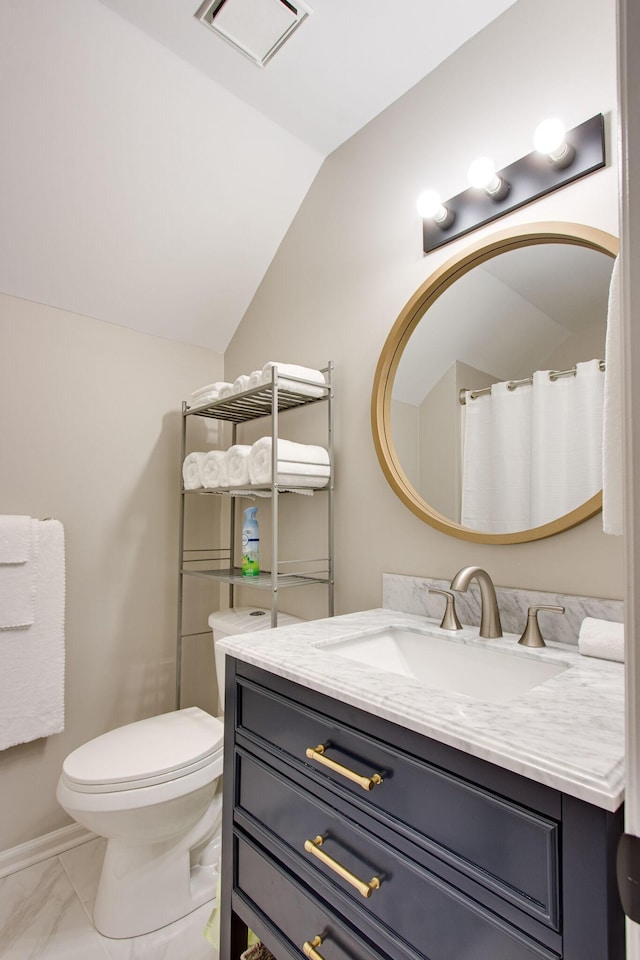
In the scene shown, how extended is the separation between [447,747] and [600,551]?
25.1 inches

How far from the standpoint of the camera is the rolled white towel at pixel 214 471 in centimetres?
182

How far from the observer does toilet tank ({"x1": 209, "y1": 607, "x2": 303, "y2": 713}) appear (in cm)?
175

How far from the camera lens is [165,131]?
1634mm

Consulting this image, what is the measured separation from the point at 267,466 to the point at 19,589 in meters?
0.95

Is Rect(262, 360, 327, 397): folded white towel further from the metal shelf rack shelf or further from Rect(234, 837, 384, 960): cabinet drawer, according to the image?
Rect(234, 837, 384, 960): cabinet drawer

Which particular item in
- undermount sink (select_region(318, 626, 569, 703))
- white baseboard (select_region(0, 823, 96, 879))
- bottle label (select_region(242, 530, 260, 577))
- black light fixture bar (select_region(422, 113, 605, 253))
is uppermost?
black light fixture bar (select_region(422, 113, 605, 253))

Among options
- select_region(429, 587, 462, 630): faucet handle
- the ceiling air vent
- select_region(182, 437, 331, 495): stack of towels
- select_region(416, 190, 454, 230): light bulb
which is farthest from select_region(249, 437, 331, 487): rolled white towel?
the ceiling air vent

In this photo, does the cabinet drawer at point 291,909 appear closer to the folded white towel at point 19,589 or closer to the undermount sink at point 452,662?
the undermount sink at point 452,662

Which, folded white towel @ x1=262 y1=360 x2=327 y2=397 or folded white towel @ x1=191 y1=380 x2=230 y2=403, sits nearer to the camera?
folded white towel @ x1=262 y1=360 x2=327 y2=397

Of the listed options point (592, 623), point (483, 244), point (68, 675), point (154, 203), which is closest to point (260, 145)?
point (154, 203)

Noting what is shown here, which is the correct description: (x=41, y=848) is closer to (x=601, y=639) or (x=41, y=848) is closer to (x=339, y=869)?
(x=339, y=869)

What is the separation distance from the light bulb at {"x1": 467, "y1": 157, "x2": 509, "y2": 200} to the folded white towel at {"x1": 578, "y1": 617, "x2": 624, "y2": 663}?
42.1 inches

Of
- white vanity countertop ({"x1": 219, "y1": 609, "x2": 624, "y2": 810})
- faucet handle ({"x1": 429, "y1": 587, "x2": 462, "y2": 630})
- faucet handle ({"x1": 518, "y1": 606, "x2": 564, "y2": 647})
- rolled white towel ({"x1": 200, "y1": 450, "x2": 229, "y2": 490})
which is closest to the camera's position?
white vanity countertop ({"x1": 219, "y1": 609, "x2": 624, "y2": 810})

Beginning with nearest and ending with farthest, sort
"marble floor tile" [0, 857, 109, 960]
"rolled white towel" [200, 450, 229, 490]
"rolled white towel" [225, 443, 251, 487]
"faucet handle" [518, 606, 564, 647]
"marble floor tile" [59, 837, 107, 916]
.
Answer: "faucet handle" [518, 606, 564, 647] → "marble floor tile" [0, 857, 109, 960] → "marble floor tile" [59, 837, 107, 916] → "rolled white towel" [225, 443, 251, 487] → "rolled white towel" [200, 450, 229, 490]
